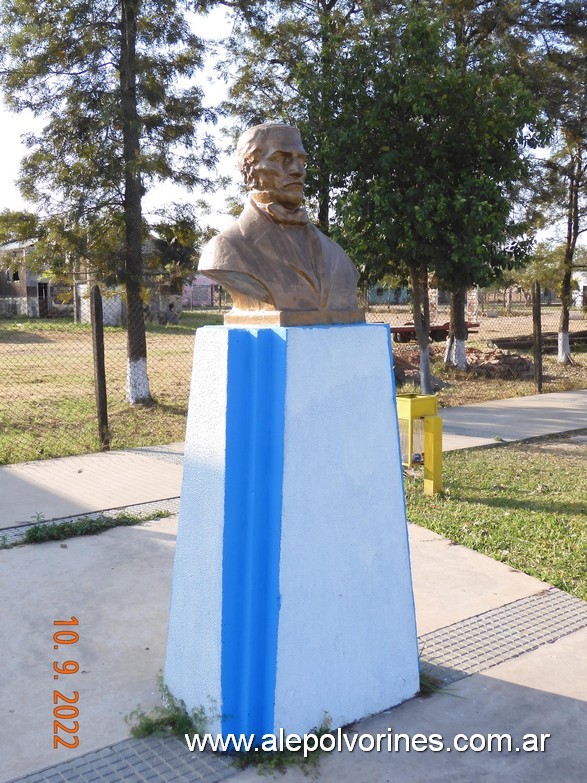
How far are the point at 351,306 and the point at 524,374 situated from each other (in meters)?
11.3

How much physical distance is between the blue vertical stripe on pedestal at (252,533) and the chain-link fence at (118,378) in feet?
16.1

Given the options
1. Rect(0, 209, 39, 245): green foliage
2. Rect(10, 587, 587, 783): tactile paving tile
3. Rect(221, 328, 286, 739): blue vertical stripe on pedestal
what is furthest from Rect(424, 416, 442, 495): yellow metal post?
Rect(0, 209, 39, 245): green foliage

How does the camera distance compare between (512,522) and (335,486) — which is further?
(512,522)

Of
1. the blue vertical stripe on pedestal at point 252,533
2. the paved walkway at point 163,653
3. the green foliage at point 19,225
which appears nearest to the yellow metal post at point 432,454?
the paved walkway at point 163,653

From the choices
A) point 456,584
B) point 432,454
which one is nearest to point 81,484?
point 432,454

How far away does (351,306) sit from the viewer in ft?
10.0

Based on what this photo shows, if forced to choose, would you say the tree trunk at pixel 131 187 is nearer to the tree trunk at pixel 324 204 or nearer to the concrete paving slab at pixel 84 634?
the tree trunk at pixel 324 204

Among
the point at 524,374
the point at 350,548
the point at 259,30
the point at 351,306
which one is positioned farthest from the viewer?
the point at 524,374

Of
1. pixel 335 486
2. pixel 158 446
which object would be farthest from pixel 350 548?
pixel 158 446

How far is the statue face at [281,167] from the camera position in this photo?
285 centimetres

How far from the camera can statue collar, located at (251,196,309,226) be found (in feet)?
9.72

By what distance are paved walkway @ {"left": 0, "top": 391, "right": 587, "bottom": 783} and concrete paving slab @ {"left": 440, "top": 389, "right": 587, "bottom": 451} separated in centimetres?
320

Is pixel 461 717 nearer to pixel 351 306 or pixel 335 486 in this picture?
pixel 335 486

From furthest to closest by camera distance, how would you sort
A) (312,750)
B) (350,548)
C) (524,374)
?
(524,374)
(350,548)
(312,750)
